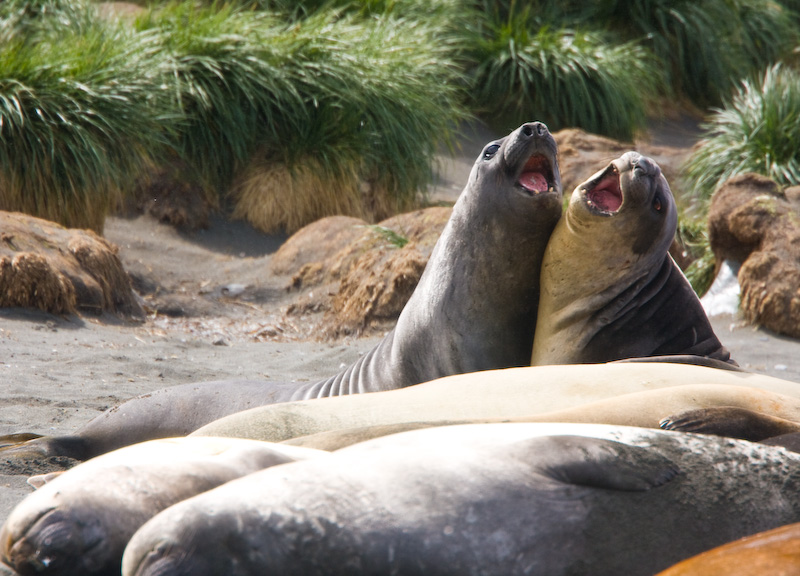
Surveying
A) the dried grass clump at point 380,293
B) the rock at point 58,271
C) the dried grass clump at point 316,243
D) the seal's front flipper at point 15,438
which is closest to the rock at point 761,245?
the dried grass clump at point 380,293

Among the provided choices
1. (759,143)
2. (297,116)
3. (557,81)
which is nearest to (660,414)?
(759,143)

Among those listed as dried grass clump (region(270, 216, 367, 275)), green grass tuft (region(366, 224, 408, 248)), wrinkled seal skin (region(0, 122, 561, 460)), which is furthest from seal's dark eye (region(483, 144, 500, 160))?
dried grass clump (region(270, 216, 367, 275))

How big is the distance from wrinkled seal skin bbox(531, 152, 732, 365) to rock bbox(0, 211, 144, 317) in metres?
3.69

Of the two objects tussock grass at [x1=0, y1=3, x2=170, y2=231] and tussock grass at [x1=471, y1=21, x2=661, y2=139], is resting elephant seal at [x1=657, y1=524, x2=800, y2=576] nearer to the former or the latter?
tussock grass at [x1=0, y1=3, x2=170, y2=231]

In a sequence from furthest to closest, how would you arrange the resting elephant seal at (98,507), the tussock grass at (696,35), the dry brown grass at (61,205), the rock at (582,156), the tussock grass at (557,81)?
the tussock grass at (696,35), the tussock grass at (557,81), the rock at (582,156), the dry brown grass at (61,205), the resting elephant seal at (98,507)

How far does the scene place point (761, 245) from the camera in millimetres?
6496

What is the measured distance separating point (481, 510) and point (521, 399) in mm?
1077

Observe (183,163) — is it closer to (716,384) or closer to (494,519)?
(716,384)

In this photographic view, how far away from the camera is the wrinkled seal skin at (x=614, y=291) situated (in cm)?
332

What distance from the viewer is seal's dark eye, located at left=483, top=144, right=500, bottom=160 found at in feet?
11.8

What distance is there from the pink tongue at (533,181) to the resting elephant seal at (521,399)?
0.88m

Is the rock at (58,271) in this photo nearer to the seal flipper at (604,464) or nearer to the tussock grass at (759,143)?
the seal flipper at (604,464)

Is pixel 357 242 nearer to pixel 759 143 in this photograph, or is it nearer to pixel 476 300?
pixel 476 300

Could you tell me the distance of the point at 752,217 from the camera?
6531mm
